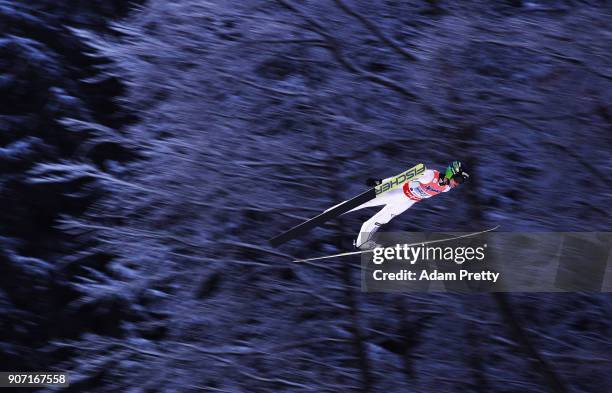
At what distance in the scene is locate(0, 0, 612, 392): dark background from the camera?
528 cm

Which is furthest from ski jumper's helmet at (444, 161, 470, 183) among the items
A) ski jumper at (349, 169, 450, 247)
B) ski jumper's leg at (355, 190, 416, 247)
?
ski jumper's leg at (355, 190, 416, 247)

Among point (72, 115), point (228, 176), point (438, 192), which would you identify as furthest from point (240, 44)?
point (72, 115)

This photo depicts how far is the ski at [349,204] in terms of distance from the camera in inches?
206

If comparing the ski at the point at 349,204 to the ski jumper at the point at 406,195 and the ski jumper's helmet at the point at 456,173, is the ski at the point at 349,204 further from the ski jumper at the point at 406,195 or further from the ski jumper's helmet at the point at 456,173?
the ski jumper's helmet at the point at 456,173

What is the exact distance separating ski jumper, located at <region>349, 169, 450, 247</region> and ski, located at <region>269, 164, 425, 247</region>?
0.13ft

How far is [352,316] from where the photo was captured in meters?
→ 5.52

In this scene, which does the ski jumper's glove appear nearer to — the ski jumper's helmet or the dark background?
the dark background

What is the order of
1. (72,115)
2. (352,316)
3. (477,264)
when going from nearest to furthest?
(477,264) < (352,316) < (72,115)

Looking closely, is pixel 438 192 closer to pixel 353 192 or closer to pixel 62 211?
pixel 353 192

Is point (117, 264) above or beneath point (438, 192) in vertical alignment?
beneath

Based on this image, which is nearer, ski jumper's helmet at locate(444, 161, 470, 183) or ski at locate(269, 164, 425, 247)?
ski jumper's helmet at locate(444, 161, 470, 183)

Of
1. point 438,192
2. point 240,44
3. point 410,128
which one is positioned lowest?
point 438,192

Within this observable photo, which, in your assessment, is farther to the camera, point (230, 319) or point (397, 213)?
point (230, 319)

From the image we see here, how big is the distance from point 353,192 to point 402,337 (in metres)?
1.07
